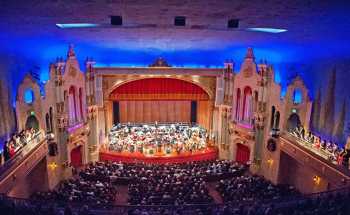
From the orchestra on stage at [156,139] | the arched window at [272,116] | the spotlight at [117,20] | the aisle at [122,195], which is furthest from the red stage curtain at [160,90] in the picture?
the spotlight at [117,20]

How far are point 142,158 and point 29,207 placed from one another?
Result: 12635 millimetres

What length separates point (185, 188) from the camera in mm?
15938

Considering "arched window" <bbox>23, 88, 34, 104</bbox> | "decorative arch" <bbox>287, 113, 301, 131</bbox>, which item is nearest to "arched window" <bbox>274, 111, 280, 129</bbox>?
Result: "decorative arch" <bbox>287, 113, 301, 131</bbox>

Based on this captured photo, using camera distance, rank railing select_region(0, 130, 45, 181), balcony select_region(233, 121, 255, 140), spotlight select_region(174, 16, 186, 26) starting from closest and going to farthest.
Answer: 1. spotlight select_region(174, 16, 186, 26)
2. railing select_region(0, 130, 45, 181)
3. balcony select_region(233, 121, 255, 140)

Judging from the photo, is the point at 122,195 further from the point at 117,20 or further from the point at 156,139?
the point at 117,20

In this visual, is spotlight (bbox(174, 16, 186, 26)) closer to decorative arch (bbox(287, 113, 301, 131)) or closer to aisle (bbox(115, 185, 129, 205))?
aisle (bbox(115, 185, 129, 205))

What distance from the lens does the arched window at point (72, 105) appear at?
2064cm

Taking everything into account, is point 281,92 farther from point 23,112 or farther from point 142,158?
point 23,112

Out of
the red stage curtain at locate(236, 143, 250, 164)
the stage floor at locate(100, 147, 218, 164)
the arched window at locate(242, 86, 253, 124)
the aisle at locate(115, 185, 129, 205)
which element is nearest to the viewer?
the aisle at locate(115, 185, 129, 205)

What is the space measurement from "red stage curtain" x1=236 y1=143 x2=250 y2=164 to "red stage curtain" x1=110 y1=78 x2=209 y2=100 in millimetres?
5347

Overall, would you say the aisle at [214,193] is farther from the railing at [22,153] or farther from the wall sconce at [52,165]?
the railing at [22,153]

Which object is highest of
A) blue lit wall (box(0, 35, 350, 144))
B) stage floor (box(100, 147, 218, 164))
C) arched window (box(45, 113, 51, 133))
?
blue lit wall (box(0, 35, 350, 144))

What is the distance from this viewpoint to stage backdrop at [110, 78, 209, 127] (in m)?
25.4

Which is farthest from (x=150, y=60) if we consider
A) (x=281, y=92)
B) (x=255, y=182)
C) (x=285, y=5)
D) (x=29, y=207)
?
(x=285, y=5)
